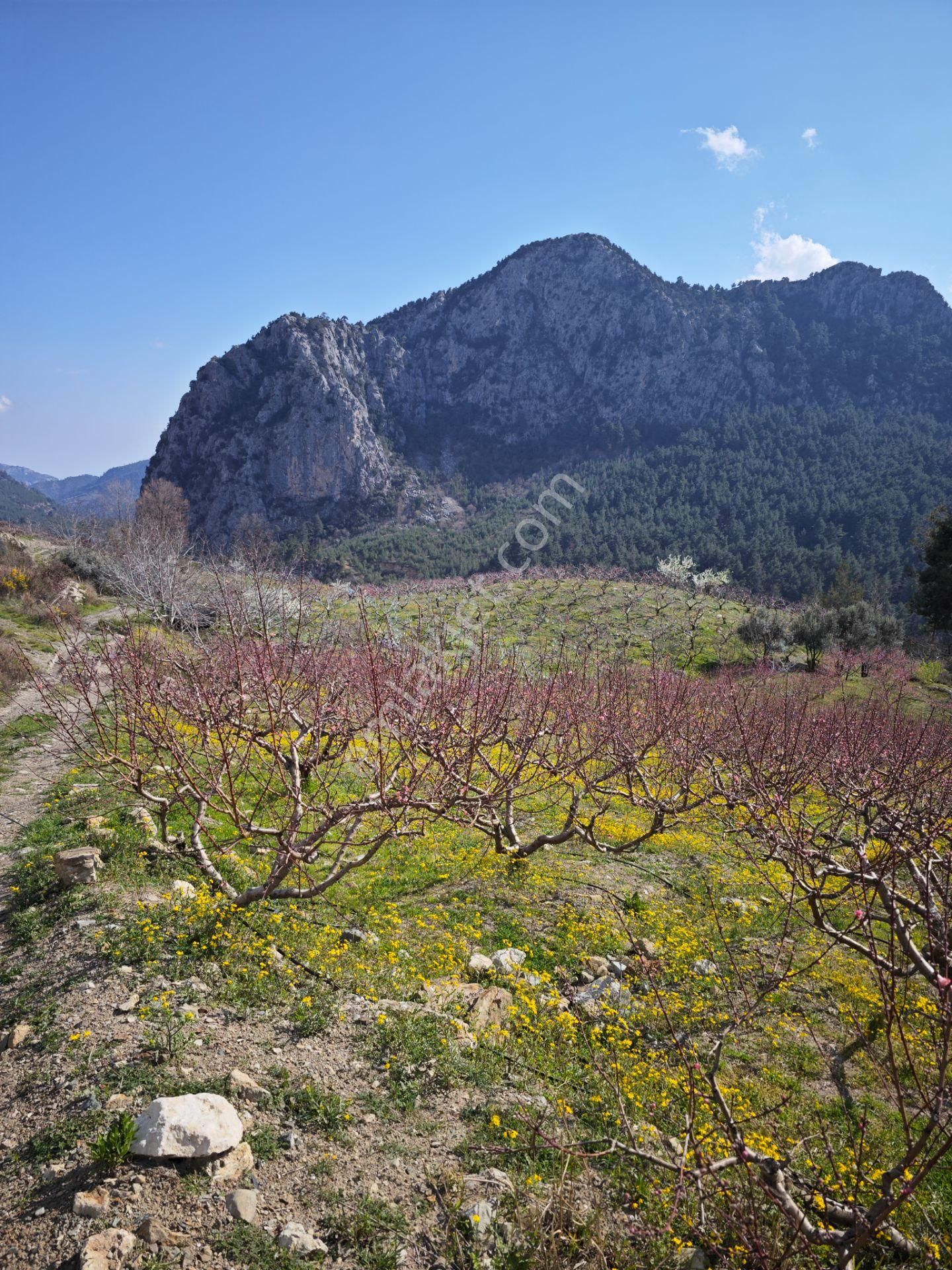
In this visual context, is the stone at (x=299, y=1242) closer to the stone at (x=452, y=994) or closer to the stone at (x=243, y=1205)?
the stone at (x=243, y=1205)

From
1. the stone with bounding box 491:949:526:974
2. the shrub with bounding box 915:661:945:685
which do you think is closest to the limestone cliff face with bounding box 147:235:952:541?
the shrub with bounding box 915:661:945:685

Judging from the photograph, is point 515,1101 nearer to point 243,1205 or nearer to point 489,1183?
point 489,1183

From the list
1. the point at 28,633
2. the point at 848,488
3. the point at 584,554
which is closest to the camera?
the point at 28,633

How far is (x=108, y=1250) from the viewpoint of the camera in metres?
3.04

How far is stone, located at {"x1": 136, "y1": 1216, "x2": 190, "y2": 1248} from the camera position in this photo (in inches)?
124

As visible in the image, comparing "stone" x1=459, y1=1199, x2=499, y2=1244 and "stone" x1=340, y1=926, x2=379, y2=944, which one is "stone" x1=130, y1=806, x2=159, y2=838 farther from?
"stone" x1=459, y1=1199, x2=499, y2=1244

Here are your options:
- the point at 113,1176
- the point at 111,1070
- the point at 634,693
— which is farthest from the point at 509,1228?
the point at 634,693

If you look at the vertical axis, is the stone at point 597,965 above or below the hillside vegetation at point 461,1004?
below

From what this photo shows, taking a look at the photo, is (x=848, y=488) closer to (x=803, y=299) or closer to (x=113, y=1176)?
(x=803, y=299)

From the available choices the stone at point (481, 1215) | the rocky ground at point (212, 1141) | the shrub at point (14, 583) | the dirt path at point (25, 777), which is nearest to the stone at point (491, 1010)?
the rocky ground at point (212, 1141)

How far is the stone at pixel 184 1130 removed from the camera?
3.56 meters

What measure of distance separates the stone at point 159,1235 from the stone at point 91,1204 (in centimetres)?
23

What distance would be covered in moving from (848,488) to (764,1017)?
95.4 meters

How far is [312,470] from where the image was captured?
111625mm
